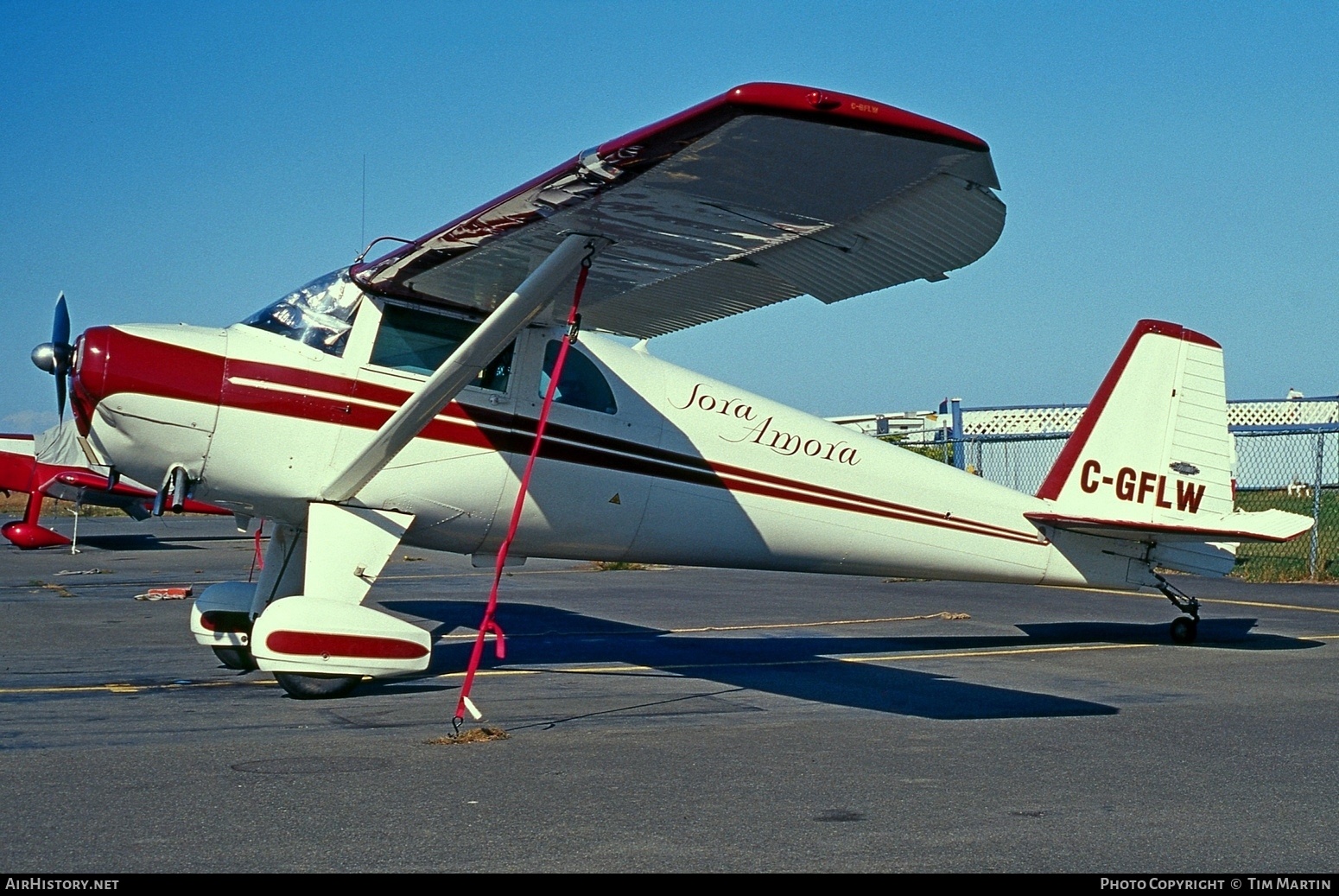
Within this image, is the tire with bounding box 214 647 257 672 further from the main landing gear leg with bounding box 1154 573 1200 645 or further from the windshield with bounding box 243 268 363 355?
the main landing gear leg with bounding box 1154 573 1200 645

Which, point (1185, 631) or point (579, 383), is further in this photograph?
→ point (1185, 631)

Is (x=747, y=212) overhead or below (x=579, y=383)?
overhead

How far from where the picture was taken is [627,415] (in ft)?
30.1

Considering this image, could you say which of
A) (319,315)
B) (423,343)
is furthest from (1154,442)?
(319,315)

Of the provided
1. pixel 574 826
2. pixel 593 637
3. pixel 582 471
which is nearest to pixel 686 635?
pixel 593 637

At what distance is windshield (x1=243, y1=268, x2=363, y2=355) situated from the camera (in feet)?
27.4

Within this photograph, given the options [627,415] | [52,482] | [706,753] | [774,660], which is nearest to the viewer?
[706,753]

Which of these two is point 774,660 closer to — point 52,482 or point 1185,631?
point 1185,631

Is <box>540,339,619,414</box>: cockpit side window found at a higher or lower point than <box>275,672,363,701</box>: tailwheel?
higher

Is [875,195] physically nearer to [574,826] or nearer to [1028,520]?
[574,826]

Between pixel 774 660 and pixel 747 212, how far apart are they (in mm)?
4715

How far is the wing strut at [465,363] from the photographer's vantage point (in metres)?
7.14

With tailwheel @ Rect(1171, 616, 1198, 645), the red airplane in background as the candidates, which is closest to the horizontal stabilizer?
tailwheel @ Rect(1171, 616, 1198, 645)

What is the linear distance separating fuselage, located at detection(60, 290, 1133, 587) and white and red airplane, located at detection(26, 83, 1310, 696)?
20 mm
